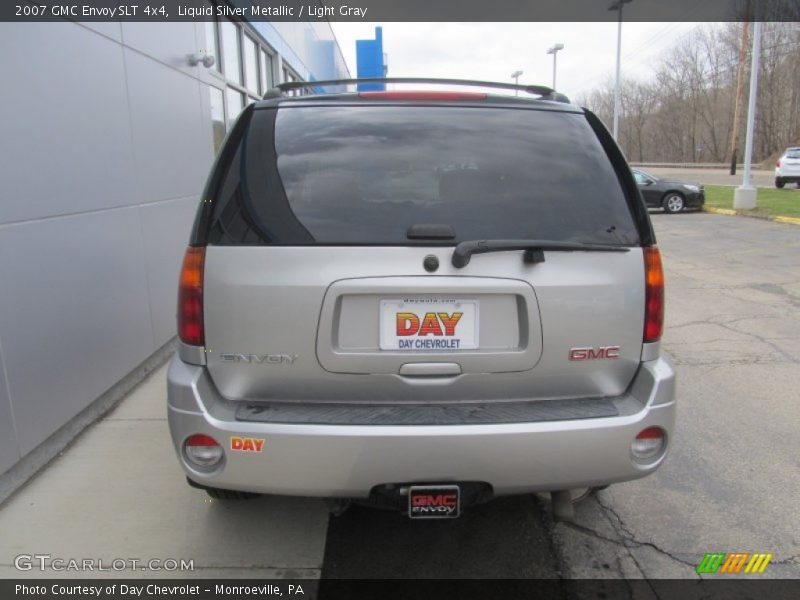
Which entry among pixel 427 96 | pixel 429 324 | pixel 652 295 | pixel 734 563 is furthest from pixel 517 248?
pixel 734 563

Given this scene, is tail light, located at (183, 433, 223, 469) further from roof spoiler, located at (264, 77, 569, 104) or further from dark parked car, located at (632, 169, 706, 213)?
dark parked car, located at (632, 169, 706, 213)

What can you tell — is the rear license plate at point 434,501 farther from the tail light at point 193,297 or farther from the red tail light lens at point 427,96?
the red tail light lens at point 427,96

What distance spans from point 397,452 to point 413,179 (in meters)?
1.04

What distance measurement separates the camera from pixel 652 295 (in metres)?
2.37

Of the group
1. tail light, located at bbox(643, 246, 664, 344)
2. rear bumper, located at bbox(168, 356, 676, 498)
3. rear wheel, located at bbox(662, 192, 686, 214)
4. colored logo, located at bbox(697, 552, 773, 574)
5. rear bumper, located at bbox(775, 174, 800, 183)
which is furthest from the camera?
rear bumper, located at bbox(775, 174, 800, 183)

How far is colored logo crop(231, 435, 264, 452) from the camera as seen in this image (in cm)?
215

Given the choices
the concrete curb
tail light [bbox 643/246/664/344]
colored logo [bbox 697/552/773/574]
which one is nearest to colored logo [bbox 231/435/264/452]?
tail light [bbox 643/246/664/344]

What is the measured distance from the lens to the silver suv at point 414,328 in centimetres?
218

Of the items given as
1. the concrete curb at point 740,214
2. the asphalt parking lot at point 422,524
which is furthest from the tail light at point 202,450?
the concrete curb at point 740,214

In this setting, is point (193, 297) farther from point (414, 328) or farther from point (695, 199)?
point (695, 199)

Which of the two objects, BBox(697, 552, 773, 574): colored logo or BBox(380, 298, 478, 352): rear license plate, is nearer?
BBox(380, 298, 478, 352): rear license plate

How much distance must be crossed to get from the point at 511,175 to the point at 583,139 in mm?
405

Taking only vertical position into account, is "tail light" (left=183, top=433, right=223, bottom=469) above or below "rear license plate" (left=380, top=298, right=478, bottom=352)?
below

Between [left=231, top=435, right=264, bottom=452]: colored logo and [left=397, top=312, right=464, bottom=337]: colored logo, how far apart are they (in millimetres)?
631
